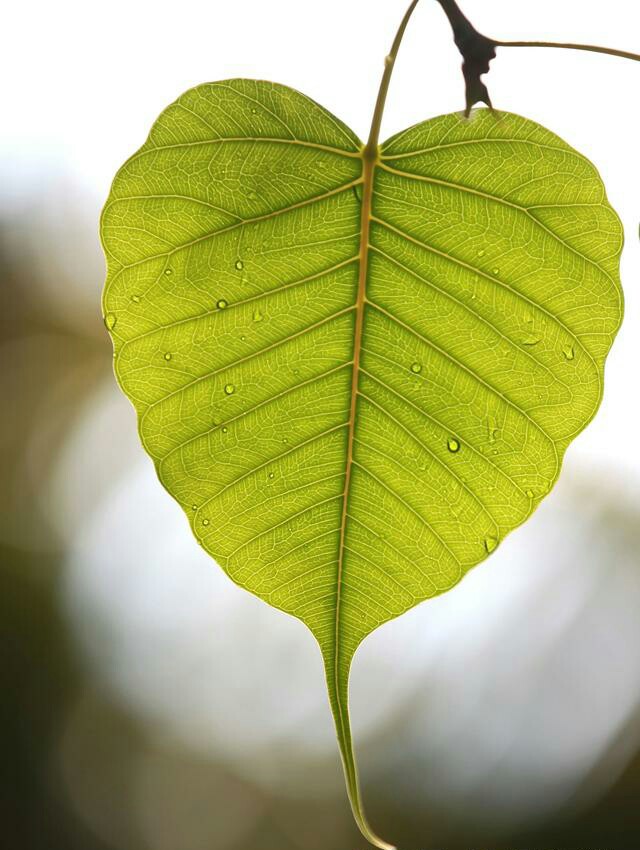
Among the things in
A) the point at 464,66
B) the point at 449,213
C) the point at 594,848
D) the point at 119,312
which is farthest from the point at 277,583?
the point at 594,848

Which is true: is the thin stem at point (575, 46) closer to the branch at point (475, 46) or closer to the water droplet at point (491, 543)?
the branch at point (475, 46)

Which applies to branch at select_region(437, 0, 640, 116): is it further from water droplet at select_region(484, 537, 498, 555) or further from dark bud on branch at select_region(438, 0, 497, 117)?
water droplet at select_region(484, 537, 498, 555)

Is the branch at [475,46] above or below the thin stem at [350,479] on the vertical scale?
above

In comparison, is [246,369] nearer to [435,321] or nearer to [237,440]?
[237,440]

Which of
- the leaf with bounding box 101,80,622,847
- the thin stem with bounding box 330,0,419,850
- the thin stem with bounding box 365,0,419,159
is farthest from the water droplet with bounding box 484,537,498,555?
the thin stem with bounding box 365,0,419,159

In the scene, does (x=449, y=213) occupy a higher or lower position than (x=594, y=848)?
higher

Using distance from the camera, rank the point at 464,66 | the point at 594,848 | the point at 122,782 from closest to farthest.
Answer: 1. the point at 464,66
2. the point at 594,848
3. the point at 122,782

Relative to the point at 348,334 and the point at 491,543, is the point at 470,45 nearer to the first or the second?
the point at 348,334

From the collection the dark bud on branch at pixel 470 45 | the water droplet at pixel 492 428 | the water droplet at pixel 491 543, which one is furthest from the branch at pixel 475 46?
the water droplet at pixel 491 543
